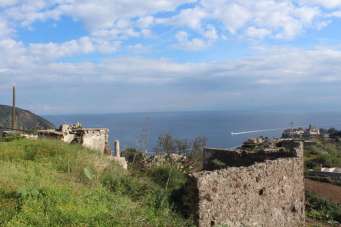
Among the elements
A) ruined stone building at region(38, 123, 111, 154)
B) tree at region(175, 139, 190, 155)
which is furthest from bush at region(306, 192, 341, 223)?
tree at region(175, 139, 190, 155)

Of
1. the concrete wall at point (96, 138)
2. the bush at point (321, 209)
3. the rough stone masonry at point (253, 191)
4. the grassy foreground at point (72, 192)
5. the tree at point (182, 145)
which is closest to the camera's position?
the grassy foreground at point (72, 192)

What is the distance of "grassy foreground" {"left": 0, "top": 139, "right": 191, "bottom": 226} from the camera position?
8859mm

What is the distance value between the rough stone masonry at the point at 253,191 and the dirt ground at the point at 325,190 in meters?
9.55

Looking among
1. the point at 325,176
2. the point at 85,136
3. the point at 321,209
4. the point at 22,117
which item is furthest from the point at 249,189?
the point at 22,117

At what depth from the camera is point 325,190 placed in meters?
26.0

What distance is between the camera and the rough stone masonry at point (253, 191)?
431 inches

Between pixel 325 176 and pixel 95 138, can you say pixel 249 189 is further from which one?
pixel 325 176

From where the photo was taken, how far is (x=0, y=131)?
85.1 ft

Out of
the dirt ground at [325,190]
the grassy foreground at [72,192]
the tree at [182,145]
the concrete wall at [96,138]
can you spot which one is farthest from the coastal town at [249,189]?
the tree at [182,145]

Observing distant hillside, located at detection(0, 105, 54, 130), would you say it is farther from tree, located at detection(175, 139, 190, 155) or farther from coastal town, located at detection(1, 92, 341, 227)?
coastal town, located at detection(1, 92, 341, 227)

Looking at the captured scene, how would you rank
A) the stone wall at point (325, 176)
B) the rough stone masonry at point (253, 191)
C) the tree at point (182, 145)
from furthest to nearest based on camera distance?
the tree at point (182, 145)
the stone wall at point (325, 176)
the rough stone masonry at point (253, 191)

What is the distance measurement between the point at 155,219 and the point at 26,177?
12.0 ft

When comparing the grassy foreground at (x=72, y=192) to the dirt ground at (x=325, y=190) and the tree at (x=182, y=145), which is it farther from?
the tree at (x=182, y=145)

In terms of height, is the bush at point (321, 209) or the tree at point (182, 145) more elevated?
the tree at point (182, 145)
